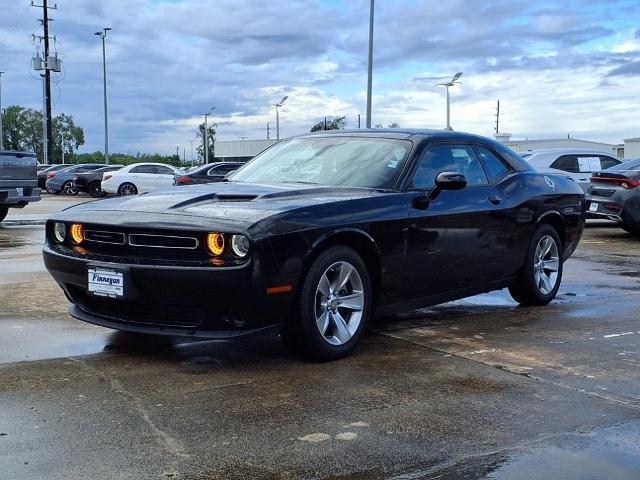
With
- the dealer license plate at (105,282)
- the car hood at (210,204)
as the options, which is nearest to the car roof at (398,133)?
the car hood at (210,204)

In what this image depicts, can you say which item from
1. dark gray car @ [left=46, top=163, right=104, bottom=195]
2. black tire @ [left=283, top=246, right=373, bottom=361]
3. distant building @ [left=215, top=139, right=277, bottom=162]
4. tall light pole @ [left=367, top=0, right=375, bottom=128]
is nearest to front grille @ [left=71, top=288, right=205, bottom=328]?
black tire @ [left=283, top=246, right=373, bottom=361]

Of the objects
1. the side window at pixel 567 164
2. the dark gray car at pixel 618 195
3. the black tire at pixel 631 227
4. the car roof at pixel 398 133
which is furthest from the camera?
the side window at pixel 567 164

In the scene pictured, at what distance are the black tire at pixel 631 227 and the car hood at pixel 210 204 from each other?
9342mm

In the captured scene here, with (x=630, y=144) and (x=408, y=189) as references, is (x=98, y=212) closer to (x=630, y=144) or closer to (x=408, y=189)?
(x=408, y=189)

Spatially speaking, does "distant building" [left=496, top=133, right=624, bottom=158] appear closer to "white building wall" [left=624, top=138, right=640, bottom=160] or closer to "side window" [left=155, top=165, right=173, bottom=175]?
"white building wall" [left=624, top=138, right=640, bottom=160]

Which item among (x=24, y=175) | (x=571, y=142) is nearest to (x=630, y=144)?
(x=571, y=142)

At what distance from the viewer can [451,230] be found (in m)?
5.63

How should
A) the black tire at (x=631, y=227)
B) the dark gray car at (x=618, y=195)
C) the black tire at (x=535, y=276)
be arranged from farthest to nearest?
the black tire at (x=631, y=227) < the dark gray car at (x=618, y=195) < the black tire at (x=535, y=276)

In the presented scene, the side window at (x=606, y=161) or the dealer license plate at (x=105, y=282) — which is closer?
the dealer license plate at (x=105, y=282)

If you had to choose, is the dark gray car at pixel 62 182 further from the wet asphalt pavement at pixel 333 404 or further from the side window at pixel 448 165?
the side window at pixel 448 165

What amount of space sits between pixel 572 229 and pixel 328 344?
3567 millimetres

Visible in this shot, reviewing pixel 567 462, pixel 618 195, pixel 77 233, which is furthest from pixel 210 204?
pixel 618 195

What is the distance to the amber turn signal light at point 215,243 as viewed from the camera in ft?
14.0

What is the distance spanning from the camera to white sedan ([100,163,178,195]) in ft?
91.8
